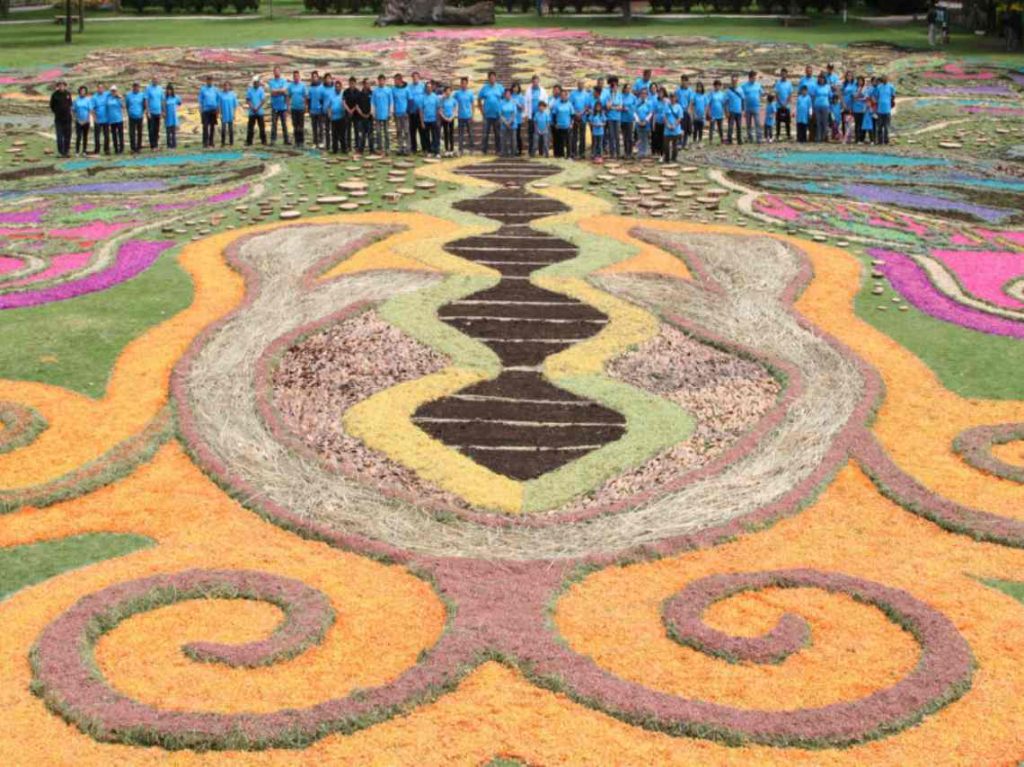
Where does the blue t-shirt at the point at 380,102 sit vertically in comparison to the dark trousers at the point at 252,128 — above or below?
above

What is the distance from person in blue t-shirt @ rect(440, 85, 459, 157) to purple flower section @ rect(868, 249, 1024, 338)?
34.9 ft

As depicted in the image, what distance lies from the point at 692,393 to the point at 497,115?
14572 millimetres

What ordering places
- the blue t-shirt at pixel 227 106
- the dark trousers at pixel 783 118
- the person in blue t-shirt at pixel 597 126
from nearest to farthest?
1. the person in blue t-shirt at pixel 597 126
2. the blue t-shirt at pixel 227 106
3. the dark trousers at pixel 783 118

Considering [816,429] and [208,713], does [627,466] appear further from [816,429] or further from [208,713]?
[208,713]

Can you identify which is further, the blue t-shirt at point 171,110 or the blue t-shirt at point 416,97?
the blue t-shirt at point 171,110

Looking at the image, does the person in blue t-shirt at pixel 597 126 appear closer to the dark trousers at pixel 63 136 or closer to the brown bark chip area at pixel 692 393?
the dark trousers at pixel 63 136

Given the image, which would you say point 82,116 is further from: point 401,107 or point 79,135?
point 401,107

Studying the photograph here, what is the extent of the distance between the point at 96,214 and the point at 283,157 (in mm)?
5653

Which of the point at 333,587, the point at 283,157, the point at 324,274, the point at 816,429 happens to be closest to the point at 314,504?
the point at 333,587

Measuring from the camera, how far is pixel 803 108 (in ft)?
94.0

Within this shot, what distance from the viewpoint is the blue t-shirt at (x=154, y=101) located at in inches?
1104

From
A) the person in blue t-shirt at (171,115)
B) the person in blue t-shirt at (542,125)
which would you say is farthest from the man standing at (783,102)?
the person in blue t-shirt at (171,115)

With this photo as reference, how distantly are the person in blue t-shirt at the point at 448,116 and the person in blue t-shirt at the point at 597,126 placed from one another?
2817mm

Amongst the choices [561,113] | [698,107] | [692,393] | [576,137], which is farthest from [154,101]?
[692,393]
